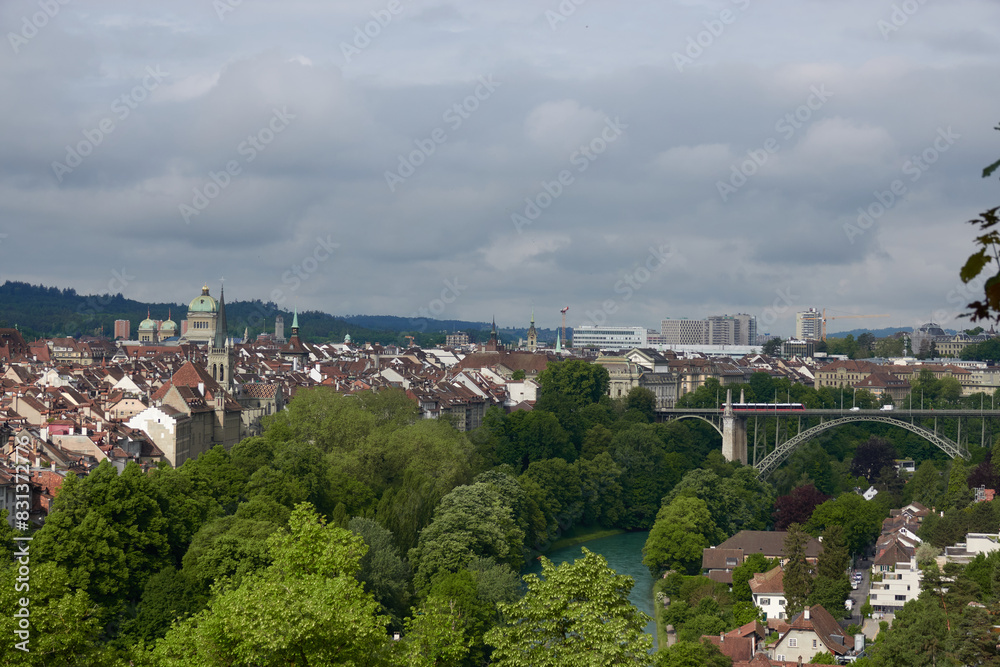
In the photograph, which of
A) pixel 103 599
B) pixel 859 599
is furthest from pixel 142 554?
pixel 859 599

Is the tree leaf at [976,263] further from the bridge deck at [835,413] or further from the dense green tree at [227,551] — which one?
the bridge deck at [835,413]

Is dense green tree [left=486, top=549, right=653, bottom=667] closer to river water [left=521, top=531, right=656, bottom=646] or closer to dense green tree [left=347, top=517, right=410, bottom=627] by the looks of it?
dense green tree [left=347, top=517, right=410, bottom=627]

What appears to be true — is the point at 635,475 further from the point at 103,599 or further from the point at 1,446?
the point at 103,599

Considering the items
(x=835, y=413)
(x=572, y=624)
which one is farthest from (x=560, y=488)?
(x=572, y=624)

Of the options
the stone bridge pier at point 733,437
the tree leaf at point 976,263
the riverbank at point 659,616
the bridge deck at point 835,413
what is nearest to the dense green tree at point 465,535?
the riverbank at point 659,616

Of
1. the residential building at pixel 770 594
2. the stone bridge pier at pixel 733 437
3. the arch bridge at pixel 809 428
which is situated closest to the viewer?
the residential building at pixel 770 594

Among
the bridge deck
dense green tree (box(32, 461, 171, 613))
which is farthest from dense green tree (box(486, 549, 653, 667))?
the bridge deck

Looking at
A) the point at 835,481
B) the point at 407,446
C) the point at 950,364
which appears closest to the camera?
the point at 407,446
